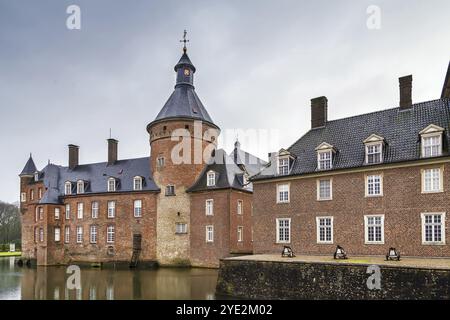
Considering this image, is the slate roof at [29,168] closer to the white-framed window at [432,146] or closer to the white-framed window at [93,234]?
the white-framed window at [93,234]

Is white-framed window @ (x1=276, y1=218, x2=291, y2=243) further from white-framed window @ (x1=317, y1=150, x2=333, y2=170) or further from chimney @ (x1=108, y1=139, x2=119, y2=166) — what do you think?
chimney @ (x1=108, y1=139, x2=119, y2=166)

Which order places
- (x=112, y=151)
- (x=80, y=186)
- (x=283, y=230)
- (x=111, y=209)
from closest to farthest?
(x=283, y=230)
(x=111, y=209)
(x=80, y=186)
(x=112, y=151)

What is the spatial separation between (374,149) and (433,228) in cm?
494

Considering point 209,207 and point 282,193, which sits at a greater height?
point 282,193

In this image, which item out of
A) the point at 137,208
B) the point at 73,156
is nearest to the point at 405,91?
the point at 137,208

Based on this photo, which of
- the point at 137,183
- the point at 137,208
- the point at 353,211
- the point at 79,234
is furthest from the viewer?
the point at 79,234

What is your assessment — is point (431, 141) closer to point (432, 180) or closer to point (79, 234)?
point (432, 180)

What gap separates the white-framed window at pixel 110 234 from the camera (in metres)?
35.8

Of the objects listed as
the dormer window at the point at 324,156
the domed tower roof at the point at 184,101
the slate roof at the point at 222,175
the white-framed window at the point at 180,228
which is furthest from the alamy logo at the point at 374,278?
the domed tower roof at the point at 184,101

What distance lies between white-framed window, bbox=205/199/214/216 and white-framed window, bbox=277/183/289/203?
818cm

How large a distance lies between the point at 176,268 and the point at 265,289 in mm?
14695

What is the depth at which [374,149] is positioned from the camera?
21344 mm

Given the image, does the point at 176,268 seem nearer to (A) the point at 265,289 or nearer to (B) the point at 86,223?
(B) the point at 86,223
